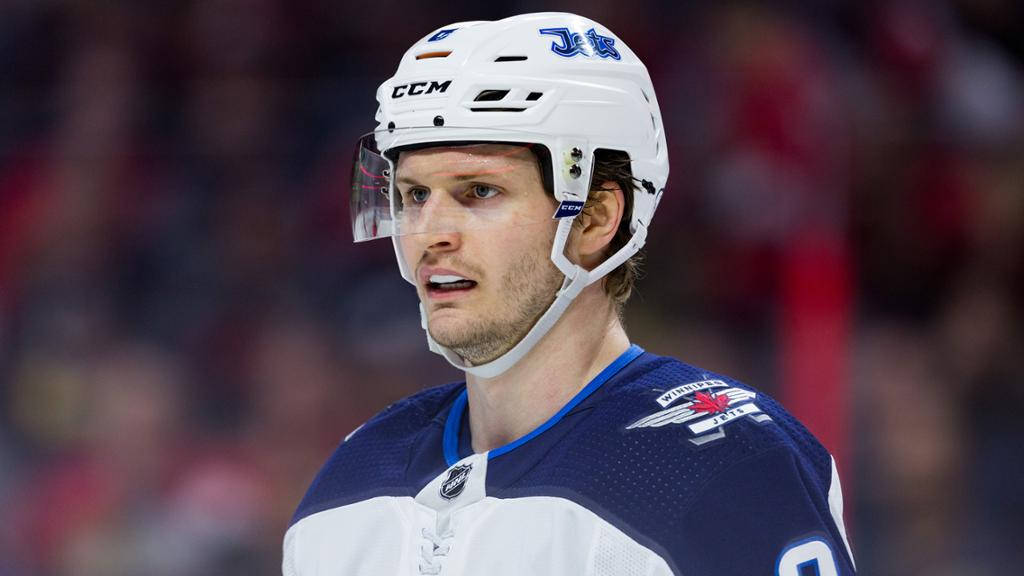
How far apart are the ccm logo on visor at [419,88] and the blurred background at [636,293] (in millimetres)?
1697

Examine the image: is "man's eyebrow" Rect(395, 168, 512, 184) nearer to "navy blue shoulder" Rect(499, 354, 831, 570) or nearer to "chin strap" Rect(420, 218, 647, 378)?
"chin strap" Rect(420, 218, 647, 378)

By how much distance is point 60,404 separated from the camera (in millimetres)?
3807

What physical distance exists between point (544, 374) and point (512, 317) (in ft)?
0.32

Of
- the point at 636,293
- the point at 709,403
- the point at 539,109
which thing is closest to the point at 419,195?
the point at 539,109

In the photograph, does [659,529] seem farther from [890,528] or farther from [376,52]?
[376,52]

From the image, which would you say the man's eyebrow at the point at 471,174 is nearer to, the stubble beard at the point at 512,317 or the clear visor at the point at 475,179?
the clear visor at the point at 475,179

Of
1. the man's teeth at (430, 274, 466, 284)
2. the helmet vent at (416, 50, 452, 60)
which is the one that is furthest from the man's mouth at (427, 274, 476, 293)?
the helmet vent at (416, 50, 452, 60)

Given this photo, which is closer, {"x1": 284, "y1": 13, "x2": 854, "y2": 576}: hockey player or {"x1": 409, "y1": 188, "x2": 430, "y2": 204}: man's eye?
{"x1": 284, "y1": 13, "x2": 854, "y2": 576}: hockey player

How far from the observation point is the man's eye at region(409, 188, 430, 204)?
187 cm

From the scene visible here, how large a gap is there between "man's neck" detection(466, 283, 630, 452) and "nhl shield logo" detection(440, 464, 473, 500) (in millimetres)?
72

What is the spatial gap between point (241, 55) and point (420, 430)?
8.74 ft

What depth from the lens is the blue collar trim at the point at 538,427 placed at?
1797mm

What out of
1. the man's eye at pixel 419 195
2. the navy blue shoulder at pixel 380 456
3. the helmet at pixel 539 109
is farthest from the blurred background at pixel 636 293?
the man's eye at pixel 419 195

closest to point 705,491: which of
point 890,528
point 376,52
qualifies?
point 890,528
